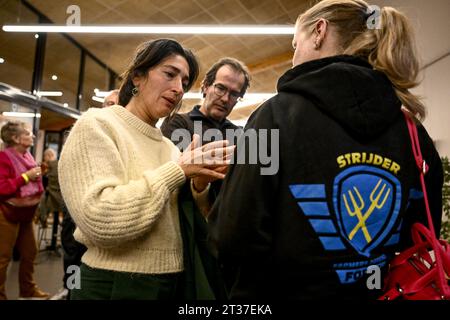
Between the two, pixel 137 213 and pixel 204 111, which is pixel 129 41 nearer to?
pixel 204 111

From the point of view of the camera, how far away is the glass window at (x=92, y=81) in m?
6.52

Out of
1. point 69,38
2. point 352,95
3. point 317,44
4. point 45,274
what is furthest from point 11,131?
point 69,38

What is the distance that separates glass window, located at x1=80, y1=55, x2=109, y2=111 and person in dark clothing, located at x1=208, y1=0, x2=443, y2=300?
6.31 metres

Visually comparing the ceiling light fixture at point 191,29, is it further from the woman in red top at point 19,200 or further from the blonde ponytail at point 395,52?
the blonde ponytail at point 395,52

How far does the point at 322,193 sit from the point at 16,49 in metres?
5.49

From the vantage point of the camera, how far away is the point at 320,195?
0.66m

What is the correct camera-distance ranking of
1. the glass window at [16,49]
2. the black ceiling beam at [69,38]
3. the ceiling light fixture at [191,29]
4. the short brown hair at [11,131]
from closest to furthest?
the short brown hair at [11,131] < the ceiling light fixture at [191,29] < the glass window at [16,49] < the black ceiling beam at [69,38]

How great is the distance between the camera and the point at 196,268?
912 millimetres

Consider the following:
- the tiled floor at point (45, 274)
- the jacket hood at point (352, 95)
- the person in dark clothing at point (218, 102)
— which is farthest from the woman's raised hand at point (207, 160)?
the tiled floor at point (45, 274)

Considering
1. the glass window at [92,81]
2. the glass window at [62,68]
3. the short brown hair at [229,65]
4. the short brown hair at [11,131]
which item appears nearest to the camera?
the short brown hair at [229,65]

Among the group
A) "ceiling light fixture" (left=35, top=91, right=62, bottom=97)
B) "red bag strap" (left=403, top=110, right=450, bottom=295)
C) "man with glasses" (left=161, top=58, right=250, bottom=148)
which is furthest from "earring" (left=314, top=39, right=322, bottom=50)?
"ceiling light fixture" (left=35, top=91, right=62, bottom=97)

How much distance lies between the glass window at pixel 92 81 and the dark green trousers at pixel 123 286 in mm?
6017
